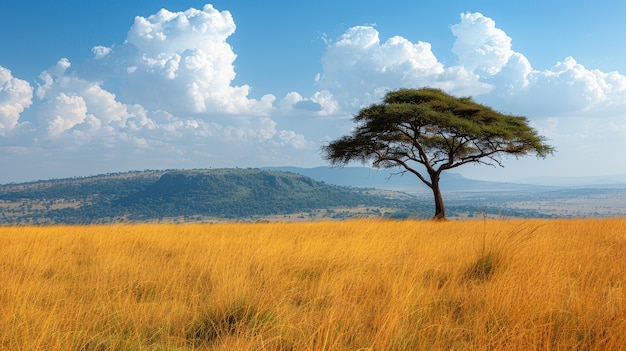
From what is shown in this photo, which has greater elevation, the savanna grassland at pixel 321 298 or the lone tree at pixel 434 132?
the lone tree at pixel 434 132

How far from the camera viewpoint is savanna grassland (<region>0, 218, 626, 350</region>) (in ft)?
12.0

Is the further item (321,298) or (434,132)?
(434,132)

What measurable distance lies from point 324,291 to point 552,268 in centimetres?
347

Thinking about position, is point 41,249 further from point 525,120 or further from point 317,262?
point 525,120

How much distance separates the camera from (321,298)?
5.03 m

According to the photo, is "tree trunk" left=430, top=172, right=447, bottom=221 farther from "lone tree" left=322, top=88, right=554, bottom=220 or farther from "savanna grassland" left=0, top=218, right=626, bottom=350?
"savanna grassland" left=0, top=218, right=626, bottom=350

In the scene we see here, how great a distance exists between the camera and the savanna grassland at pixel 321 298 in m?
3.67

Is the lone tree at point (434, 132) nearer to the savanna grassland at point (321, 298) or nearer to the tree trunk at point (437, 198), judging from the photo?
the tree trunk at point (437, 198)

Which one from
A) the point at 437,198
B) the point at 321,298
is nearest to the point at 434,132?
the point at 437,198

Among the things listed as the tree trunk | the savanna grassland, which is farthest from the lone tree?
the savanna grassland

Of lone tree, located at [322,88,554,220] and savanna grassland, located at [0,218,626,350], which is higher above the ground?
lone tree, located at [322,88,554,220]

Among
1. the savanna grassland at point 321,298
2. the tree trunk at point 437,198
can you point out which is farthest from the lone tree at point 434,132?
the savanna grassland at point 321,298

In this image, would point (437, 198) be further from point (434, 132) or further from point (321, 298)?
point (321, 298)

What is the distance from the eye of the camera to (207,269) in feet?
22.5
